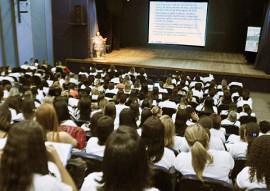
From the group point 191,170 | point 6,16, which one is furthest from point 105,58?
point 191,170

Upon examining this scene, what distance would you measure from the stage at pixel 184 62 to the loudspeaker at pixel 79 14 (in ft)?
5.14

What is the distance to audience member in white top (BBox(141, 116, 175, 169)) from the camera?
2938mm

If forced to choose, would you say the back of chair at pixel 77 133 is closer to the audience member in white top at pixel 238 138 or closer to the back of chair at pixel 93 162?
the back of chair at pixel 93 162

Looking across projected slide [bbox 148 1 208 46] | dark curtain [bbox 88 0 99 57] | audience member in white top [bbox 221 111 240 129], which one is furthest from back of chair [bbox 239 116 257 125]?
projected slide [bbox 148 1 208 46]

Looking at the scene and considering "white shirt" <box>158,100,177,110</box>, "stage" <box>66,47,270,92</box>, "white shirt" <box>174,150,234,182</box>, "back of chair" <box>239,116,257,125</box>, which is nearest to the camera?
"white shirt" <box>174,150,234,182</box>

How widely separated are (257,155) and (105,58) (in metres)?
10.5

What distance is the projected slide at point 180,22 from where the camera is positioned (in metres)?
14.0

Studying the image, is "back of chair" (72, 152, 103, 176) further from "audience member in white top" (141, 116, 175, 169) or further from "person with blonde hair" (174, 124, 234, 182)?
"person with blonde hair" (174, 124, 234, 182)

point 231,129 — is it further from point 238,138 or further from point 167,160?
point 167,160

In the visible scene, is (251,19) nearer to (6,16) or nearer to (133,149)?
(6,16)

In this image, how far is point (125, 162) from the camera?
4.89 ft

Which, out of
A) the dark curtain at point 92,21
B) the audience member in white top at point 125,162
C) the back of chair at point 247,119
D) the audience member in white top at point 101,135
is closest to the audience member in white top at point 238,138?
the back of chair at point 247,119

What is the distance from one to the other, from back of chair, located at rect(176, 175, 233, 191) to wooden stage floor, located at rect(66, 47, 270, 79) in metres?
8.63

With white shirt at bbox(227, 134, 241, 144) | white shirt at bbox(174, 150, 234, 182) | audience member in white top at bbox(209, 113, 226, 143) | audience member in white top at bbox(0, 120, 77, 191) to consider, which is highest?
audience member in white top at bbox(0, 120, 77, 191)
